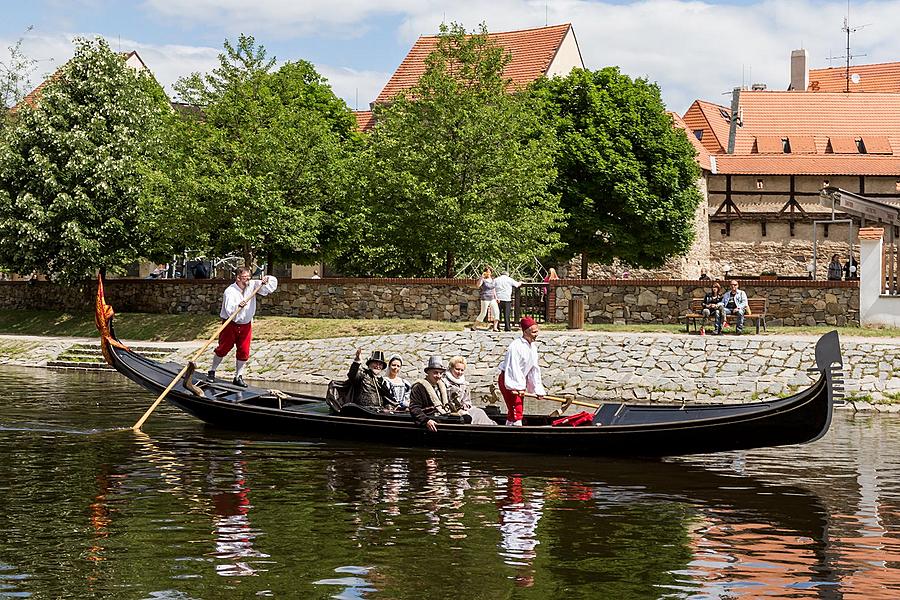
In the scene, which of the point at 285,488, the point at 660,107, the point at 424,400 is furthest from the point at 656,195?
the point at 285,488

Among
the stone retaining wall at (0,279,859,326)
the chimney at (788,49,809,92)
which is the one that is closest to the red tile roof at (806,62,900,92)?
the chimney at (788,49,809,92)

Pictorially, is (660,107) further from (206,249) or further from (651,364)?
(651,364)

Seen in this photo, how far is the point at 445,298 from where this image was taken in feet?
113

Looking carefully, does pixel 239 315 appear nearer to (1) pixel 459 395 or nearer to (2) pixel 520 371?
(1) pixel 459 395

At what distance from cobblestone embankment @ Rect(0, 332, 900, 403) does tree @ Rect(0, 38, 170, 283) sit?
11.6 metres

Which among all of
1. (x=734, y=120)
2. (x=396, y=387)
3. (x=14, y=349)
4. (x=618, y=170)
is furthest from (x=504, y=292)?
(x=734, y=120)

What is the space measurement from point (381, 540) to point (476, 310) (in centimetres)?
2295

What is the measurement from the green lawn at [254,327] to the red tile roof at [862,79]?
4998cm

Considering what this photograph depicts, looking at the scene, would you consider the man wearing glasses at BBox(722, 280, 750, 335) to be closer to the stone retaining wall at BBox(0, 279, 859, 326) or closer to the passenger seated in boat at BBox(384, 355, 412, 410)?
the stone retaining wall at BBox(0, 279, 859, 326)

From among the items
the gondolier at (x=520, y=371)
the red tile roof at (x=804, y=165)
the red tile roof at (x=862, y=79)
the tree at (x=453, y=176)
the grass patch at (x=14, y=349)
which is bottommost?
the grass patch at (x=14, y=349)

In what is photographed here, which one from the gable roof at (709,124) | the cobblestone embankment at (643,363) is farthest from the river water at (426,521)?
the gable roof at (709,124)

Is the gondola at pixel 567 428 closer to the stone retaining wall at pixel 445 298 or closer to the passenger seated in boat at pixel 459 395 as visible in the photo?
the passenger seated in boat at pixel 459 395

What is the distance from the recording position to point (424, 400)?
655 inches

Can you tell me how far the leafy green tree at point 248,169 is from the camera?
36.5m
